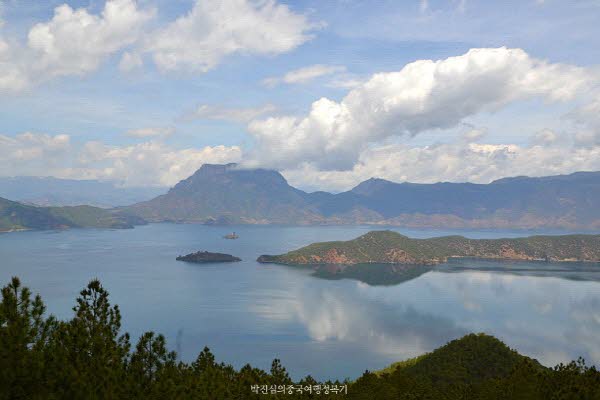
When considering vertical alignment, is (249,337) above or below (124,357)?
below

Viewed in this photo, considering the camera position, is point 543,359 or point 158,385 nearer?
point 158,385

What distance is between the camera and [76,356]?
2266cm

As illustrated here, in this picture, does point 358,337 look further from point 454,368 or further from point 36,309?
point 36,309

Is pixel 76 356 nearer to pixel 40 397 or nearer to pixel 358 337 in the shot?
pixel 40 397

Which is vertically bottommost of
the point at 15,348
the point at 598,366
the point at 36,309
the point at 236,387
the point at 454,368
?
the point at 598,366

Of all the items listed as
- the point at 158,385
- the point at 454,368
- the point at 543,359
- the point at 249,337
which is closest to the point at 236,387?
the point at 158,385

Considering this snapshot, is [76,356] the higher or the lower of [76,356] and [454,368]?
the higher

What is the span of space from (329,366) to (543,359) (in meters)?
84.2

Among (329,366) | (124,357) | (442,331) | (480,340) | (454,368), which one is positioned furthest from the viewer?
(442,331)

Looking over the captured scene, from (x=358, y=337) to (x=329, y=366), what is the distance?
4079 cm

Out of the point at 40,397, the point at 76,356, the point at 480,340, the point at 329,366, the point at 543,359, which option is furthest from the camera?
the point at 543,359

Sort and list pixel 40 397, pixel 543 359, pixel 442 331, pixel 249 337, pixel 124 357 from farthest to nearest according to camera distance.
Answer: pixel 442 331 < pixel 249 337 < pixel 543 359 < pixel 124 357 < pixel 40 397

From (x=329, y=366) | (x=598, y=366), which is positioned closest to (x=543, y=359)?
(x=598, y=366)

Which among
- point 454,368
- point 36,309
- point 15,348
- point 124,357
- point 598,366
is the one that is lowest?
point 598,366
